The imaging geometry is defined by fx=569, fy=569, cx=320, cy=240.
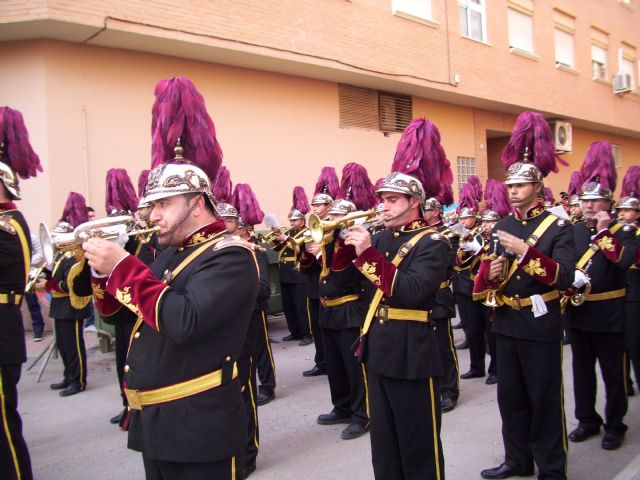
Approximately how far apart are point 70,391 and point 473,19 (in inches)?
559

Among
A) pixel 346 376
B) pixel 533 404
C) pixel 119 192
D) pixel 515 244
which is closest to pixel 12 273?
pixel 119 192

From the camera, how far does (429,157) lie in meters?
4.09

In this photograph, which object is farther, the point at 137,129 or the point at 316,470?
the point at 137,129

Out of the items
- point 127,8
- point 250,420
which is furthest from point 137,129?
point 250,420

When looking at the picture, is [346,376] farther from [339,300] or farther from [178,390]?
[178,390]

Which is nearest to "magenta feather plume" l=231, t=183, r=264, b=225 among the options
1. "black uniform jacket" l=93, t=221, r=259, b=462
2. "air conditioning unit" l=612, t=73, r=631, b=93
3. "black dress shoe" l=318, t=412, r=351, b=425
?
"black dress shoe" l=318, t=412, r=351, b=425

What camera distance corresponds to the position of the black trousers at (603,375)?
4.75m

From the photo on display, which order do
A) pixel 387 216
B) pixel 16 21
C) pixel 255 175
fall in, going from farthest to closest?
pixel 255 175
pixel 16 21
pixel 387 216

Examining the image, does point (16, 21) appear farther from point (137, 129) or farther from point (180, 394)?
point (180, 394)

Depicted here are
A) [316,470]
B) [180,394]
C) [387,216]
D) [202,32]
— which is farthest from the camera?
[202,32]

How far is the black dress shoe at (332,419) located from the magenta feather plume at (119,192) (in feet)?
10.6

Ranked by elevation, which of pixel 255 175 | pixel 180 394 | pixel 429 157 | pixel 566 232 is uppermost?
pixel 255 175

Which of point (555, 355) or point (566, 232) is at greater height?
point (566, 232)

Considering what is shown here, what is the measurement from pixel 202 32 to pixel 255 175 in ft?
9.84
